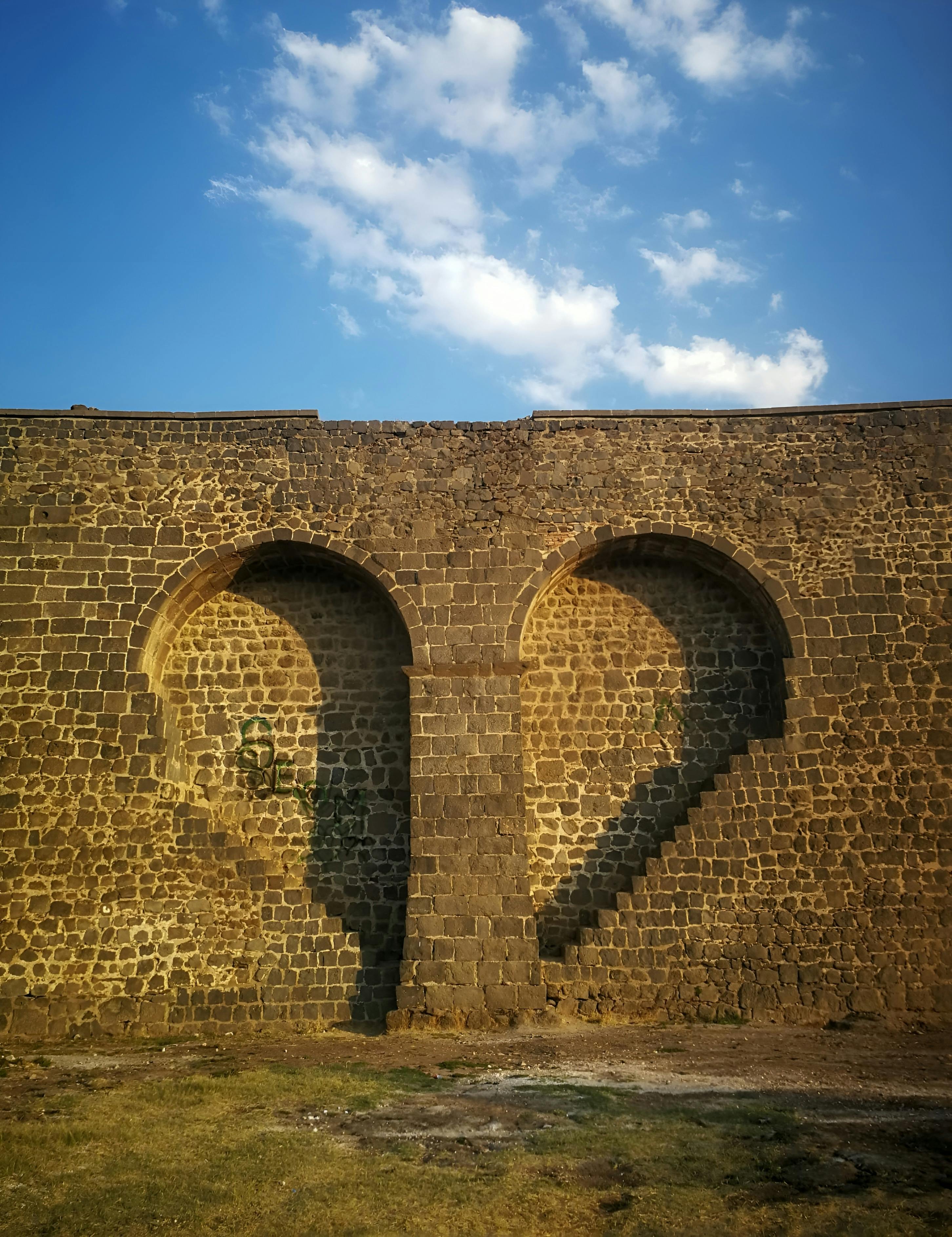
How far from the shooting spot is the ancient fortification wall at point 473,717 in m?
9.84

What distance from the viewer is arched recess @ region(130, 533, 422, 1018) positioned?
429 inches

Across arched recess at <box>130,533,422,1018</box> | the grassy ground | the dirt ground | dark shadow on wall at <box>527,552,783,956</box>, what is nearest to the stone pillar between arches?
the dirt ground

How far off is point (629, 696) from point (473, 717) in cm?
204

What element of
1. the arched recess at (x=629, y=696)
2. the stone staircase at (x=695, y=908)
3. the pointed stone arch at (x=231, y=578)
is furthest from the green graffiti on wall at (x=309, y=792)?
the stone staircase at (x=695, y=908)

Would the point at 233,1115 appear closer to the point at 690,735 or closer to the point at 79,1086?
the point at 79,1086

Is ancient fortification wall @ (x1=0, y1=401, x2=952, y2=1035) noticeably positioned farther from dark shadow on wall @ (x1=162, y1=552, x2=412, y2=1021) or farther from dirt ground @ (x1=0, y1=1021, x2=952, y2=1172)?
dirt ground @ (x1=0, y1=1021, x2=952, y2=1172)

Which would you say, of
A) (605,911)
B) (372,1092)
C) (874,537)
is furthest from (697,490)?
(372,1092)

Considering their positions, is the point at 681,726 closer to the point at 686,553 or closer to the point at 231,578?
the point at 686,553

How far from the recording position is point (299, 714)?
1145 centimetres

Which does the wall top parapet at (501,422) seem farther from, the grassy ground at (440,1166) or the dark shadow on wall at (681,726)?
the grassy ground at (440,1166)

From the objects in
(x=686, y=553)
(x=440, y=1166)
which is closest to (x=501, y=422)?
(x=686, y=553)

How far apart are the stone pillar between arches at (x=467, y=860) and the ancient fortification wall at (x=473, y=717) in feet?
0.10

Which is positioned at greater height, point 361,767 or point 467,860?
point 361,767

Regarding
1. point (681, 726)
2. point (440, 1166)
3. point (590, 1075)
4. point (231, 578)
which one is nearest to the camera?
point (440, 1166)
